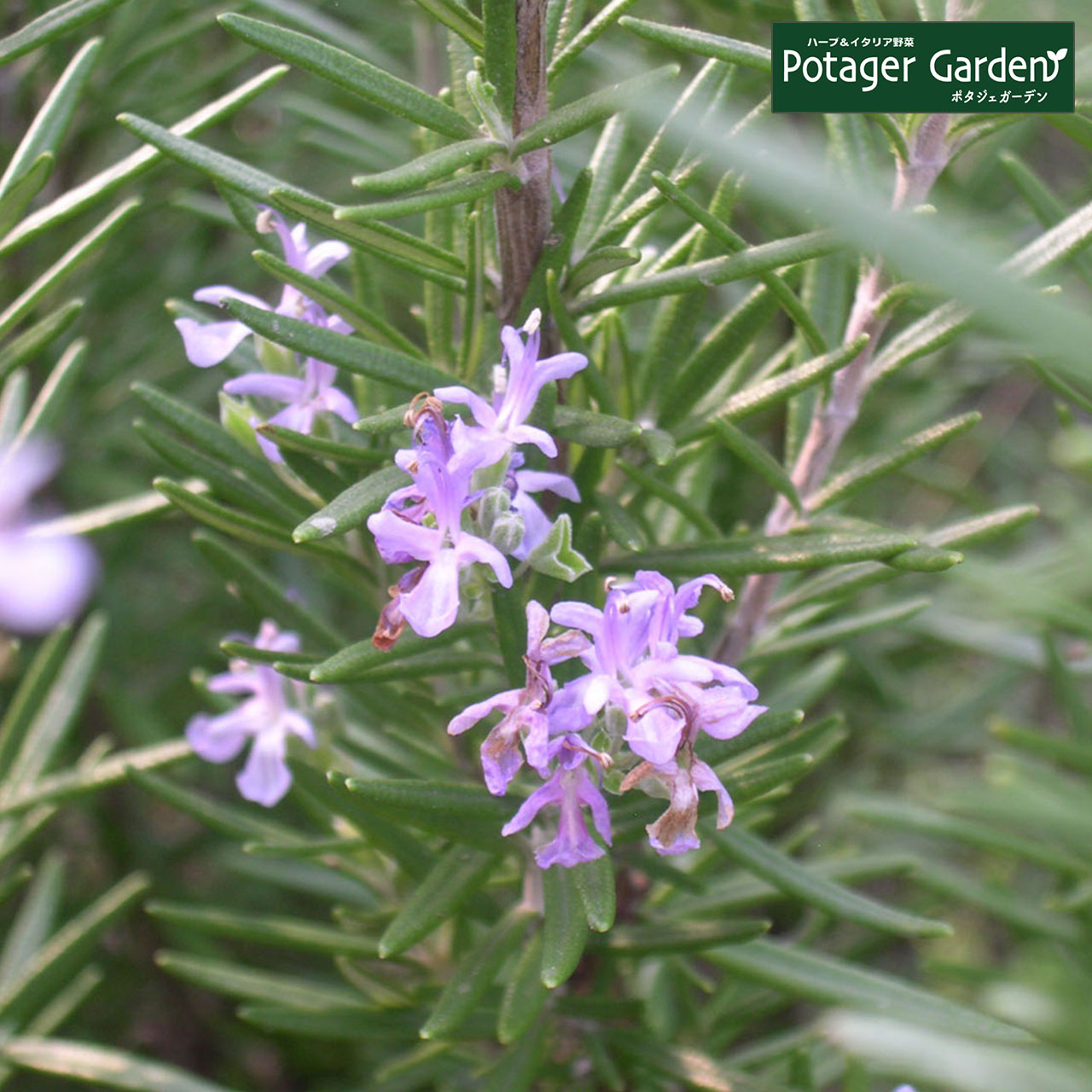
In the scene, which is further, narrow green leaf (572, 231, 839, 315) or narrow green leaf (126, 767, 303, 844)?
narrow green leaf (126, 767, 303, 844)

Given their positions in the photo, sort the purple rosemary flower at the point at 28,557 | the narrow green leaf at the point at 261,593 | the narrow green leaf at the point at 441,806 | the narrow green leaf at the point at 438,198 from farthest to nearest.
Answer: the purple rosemary flower at the point at 28,557 → the narrow green leaf at the point at 261,593 → the narrow green leaf at the point at 441,806 → the narrow green leaf at the point at 438,198

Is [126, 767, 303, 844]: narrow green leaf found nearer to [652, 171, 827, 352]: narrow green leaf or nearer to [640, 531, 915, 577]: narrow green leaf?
[640, 531, 915, 577]: narrow green leaf

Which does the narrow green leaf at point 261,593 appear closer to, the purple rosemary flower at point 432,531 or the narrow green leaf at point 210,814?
the narrow green leaf at point 210,814

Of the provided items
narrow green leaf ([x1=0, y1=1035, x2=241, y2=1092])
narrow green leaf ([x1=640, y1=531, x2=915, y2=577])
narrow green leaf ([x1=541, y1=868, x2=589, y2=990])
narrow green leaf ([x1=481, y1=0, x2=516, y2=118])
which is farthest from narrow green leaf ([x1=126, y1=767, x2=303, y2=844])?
narrow green leaf ([x1=481, y1=0, x2=516, y2=118])

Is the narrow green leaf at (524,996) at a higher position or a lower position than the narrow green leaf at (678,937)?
higher

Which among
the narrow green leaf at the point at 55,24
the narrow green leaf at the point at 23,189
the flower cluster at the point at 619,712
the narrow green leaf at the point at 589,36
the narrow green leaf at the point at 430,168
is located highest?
the narrow green leaf at the point at 55,24

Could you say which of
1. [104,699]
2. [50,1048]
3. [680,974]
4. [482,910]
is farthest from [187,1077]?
[104,699]

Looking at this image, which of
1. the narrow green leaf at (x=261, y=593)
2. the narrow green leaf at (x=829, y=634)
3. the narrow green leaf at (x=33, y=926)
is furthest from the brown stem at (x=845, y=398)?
the narrow green leaf at (x=33, y=926)
